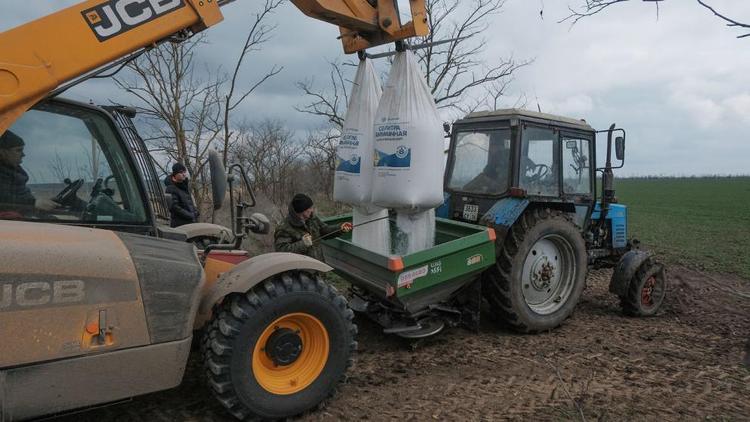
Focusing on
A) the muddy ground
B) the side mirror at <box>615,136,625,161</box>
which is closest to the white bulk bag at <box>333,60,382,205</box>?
the muddy ground

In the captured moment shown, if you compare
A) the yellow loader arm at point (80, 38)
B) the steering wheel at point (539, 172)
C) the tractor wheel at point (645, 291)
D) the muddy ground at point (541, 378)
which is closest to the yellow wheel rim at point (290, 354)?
the muddy ground at point (541, 378)

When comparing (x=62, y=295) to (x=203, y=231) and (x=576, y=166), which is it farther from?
(x=576, y=166)

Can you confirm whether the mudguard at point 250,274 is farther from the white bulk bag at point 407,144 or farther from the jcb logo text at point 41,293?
the white bulk bag at point 407,144

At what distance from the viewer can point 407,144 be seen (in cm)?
393

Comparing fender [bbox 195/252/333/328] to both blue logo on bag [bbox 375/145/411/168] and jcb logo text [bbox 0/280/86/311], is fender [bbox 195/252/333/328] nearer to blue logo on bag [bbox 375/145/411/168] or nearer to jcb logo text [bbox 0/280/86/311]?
jcb logo text [bbox 0/280/86/311]

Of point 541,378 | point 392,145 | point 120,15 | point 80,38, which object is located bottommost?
point 541,378

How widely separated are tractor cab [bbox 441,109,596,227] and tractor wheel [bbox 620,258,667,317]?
884 millimetres

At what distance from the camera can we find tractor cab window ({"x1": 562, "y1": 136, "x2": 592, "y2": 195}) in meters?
5.56

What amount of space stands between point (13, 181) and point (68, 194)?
26cm

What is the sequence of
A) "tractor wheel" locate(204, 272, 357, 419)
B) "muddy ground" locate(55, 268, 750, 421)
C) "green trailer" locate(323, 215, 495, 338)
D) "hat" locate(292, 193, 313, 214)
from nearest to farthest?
"tractor wheel" locate(204, 272, 357, 419) < "muddy ground" locate(55, 268, 750, 421) < "green trailer" locate(323, 215, 495, 338) < "hat" locate(292, 193, 313, 214)

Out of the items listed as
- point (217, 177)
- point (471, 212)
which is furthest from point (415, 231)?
point (217, 177)

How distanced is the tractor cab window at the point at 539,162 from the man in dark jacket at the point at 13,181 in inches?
163

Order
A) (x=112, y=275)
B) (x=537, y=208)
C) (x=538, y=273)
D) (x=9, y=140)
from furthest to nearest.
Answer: (x=537, y=208) < (x=538, y=273) < (x=9, y=140) < (x=112, y=275)

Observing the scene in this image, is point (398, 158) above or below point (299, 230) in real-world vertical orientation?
above
